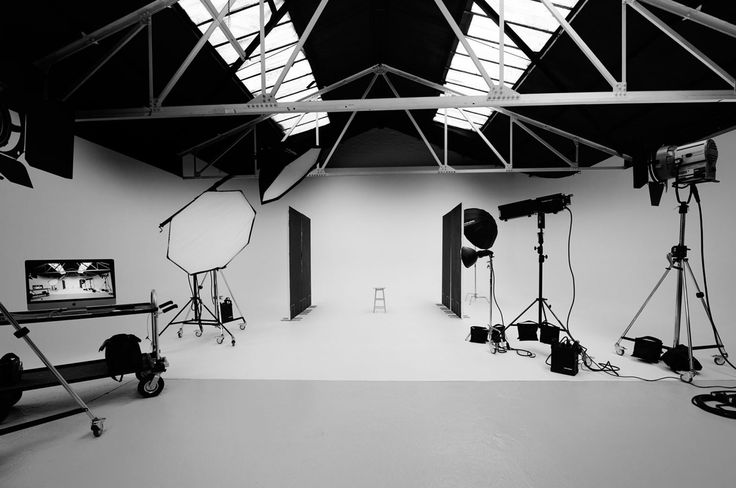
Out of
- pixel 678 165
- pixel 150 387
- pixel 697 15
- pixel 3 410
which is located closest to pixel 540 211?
pixel 678 165

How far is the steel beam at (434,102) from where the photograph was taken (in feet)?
9.99

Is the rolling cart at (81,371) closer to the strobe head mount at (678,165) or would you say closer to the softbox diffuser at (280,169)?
the softbox diffuser at (280,169)

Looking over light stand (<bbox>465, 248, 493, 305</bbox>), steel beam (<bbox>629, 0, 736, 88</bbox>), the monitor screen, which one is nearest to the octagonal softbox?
the monitor screen

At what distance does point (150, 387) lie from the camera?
9.30ft

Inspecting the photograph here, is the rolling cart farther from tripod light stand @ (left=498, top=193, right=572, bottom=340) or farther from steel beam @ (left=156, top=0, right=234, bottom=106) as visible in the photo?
tripod light stand @ (left=498, top=193, right=572, bottom=340)

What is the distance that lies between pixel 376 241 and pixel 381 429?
6.32 metres

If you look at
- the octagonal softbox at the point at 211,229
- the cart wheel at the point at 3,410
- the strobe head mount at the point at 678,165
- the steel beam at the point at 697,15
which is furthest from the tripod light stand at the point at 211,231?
the steel beam at the point at 697,15

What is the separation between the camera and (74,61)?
11.8 feet

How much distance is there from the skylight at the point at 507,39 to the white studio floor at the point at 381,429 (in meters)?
3.65

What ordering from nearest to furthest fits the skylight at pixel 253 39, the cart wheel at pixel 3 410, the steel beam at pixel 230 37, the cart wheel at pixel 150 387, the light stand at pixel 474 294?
the cart wheel at pixel 3 410, the cart wheel at pixel 150 387, the steel beam at pixel 230 37, the skylight at pixel 253 39, the light stand at pixel 474 294

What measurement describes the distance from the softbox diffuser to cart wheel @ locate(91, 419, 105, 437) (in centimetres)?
198

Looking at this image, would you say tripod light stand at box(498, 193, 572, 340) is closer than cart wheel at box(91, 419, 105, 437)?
No

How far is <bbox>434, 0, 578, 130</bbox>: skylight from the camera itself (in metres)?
4.07

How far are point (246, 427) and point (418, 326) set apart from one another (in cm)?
373
